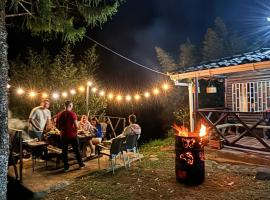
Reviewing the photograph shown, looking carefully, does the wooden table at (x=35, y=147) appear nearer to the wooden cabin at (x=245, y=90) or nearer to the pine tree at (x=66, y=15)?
the pine tree at (x=66, y=15)

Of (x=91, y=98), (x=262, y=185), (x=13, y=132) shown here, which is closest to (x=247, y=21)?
(x=91, y=98)

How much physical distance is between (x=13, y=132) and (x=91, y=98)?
637cm

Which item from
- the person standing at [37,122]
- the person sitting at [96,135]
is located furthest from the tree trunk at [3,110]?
the person standing at [37,122]

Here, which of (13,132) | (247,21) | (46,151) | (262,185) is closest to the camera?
(262,185)

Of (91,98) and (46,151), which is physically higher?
(91,98)

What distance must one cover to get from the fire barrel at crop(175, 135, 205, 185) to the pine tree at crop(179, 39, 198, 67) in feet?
31.6

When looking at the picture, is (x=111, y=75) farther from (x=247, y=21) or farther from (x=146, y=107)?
(x=247, y=21)

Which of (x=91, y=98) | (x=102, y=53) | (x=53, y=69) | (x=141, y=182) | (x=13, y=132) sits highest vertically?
(x=102, y=53)

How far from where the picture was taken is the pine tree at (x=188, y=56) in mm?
14875

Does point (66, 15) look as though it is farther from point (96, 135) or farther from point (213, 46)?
point (213, 46)

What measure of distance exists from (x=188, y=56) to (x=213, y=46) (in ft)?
4.58

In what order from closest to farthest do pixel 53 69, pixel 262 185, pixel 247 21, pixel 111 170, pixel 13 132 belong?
pixel 262 185 < pixel 13 132 < pixel 111 170 < pixel 53 69 < pixel 247 21

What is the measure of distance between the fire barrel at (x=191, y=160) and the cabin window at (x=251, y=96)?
20.0 ft

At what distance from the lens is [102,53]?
2044 cm
